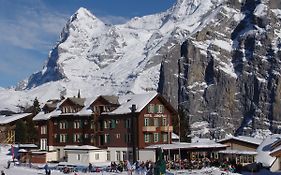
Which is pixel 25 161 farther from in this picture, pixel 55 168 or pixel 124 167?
pixel 124 167

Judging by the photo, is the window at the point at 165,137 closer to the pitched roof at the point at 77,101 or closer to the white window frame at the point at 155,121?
the white window frame at the point at 155,121

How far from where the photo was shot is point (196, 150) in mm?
89625

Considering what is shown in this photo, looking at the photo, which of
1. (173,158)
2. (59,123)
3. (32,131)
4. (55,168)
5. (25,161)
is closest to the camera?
(55,168)

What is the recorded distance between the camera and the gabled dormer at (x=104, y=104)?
97.1 metres

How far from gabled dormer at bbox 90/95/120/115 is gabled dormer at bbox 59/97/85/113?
4.48m

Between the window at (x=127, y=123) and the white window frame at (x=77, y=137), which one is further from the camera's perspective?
the white window frame at (x=77, y=137)

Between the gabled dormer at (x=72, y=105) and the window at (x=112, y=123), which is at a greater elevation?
the gabled dormer at (x=72, y=105)

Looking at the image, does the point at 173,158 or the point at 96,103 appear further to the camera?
the point at 96,103

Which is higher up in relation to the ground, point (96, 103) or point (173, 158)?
point (96, 103)

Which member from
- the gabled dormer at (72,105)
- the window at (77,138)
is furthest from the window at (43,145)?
the gabled dormer at (72,105)

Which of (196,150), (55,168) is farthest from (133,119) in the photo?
(55,168)

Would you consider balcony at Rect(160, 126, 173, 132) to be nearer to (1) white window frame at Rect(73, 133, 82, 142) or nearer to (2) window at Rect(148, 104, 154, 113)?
(2) window at Rect(148, 104, 154, 113)

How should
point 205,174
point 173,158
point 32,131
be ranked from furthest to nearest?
point 32,131 < point 173,158 < point 205,174

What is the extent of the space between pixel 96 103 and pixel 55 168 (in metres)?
20.2
